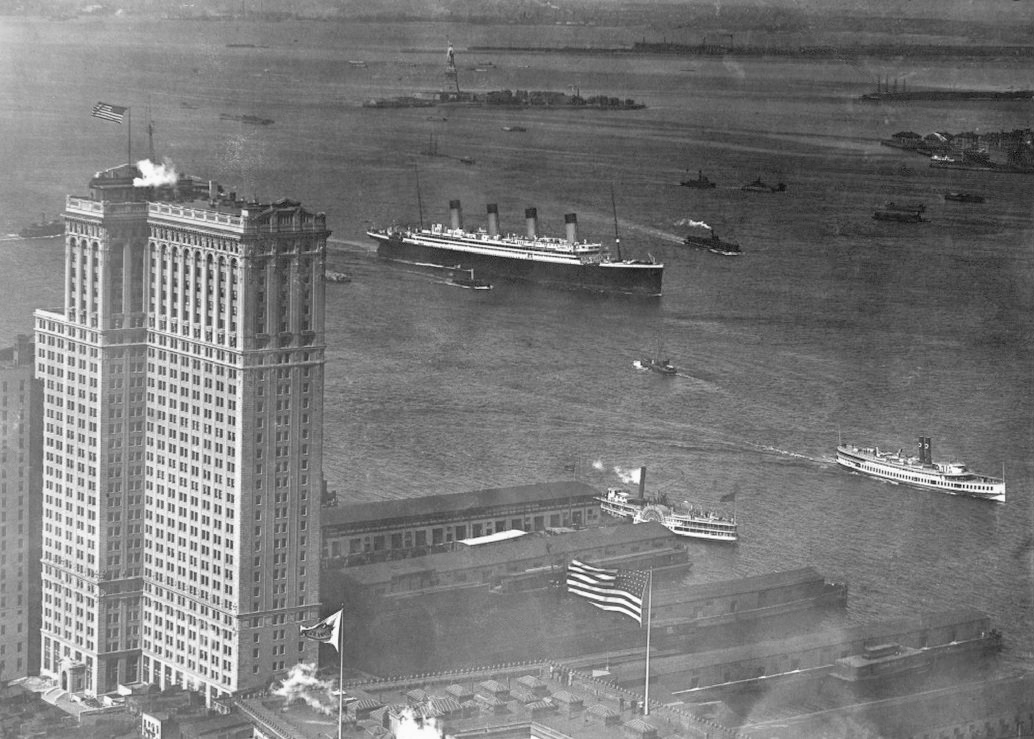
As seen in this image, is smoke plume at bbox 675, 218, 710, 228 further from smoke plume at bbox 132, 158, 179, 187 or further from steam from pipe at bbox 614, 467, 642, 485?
smoke plume at bbox 132, 158, 179, 187

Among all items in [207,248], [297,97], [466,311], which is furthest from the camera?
[466,311]

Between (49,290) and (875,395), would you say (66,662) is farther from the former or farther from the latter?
(875,395)

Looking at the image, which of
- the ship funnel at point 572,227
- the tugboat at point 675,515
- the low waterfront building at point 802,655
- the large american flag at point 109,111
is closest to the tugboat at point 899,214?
the ship funnel at point 572,227

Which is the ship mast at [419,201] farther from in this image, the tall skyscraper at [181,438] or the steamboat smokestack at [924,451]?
the tall skyscraper at [181,438]

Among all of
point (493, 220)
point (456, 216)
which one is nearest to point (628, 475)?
point (493, 220)

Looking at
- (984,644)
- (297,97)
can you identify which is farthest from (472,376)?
(984,644)

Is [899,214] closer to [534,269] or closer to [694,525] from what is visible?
[534,269]
